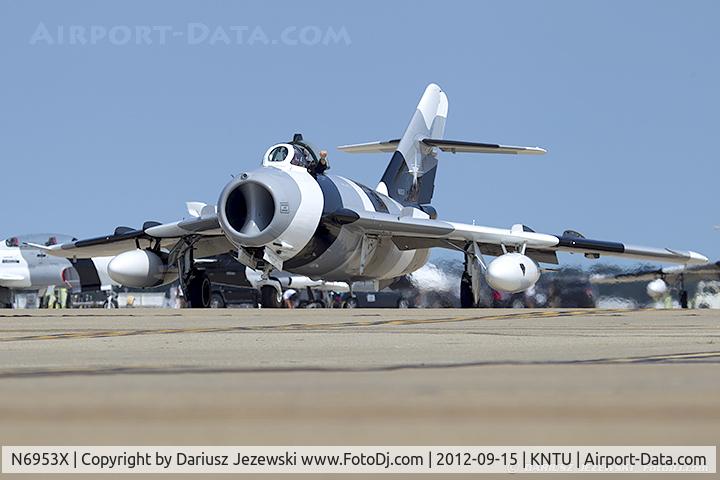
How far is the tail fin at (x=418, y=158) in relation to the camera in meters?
26.9

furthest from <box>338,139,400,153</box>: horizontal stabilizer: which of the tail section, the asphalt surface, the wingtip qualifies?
the asphalt surface

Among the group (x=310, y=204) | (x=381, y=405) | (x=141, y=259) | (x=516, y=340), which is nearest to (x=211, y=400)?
(x=381, y=405)

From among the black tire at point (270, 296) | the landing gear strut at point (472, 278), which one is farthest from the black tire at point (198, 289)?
the landing gear strut at point (472, 278)

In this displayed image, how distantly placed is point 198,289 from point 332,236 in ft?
10.3

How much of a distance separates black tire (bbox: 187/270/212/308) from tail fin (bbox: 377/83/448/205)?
16.8 ft

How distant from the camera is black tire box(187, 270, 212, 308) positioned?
74.1 ft

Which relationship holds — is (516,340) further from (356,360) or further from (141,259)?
(141,259)

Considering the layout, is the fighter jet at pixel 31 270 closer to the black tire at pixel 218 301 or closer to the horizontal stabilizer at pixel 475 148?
the black tire at pixel 218 301

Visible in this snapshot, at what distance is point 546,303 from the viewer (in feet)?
107

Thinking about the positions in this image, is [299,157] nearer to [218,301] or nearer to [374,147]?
[374,147]

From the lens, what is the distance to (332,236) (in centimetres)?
2123

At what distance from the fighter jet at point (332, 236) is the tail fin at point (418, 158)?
1.1 inches

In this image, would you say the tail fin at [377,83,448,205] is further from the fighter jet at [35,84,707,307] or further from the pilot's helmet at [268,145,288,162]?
the pilot's helmet at [268,145,288,162]

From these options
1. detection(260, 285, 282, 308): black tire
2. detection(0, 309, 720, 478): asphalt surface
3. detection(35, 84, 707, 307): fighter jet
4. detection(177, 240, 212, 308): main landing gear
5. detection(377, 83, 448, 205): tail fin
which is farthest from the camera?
detection(377, 83, 448, 205): tail fin
